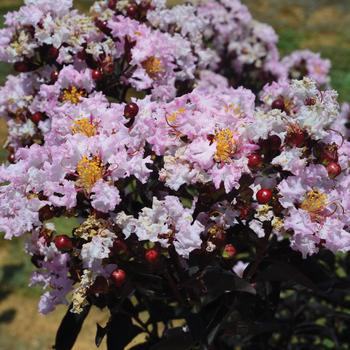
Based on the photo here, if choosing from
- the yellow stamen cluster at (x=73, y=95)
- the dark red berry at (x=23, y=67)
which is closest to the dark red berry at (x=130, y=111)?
the yellow stamen cluster at (x=73, y=95)

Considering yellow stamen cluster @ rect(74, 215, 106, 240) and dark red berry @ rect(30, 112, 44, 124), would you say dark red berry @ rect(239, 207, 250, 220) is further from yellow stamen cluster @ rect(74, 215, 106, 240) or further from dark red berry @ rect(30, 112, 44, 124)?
dark red berry @ rect(30, 112, 44, 124)

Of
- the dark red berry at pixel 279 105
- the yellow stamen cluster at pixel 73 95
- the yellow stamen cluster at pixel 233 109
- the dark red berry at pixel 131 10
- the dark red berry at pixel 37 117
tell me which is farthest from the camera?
the dark red berry at pixel 131 10

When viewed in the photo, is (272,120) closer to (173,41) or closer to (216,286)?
(216,286)

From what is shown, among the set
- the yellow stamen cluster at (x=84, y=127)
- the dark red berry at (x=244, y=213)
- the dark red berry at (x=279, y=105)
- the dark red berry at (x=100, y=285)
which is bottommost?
the dark red berry at (x=100, y=285)

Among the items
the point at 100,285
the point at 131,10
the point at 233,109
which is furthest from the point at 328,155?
the point at 131,10

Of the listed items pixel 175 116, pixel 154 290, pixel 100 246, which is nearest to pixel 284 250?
pixel 154 290

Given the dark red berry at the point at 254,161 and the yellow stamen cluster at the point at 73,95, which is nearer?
the dark red berry at the point at 254,161

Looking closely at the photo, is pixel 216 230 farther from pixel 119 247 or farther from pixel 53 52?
pixel 53 52

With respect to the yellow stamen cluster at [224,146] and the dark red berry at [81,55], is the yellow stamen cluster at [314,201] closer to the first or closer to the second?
the yellow stamen cluster at [224,146]
